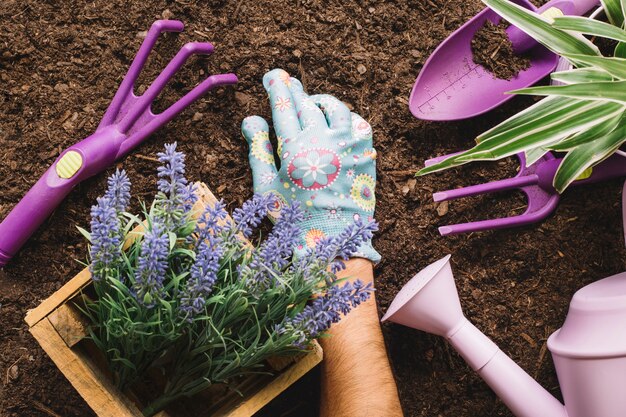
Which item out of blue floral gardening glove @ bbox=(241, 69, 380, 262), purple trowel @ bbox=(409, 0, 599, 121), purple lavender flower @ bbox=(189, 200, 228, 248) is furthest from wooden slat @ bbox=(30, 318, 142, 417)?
purple trowel @ bbox=(409, 0, 599, 121)

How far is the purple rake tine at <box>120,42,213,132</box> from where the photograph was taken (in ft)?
4.06

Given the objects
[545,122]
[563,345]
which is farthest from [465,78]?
[563,345]

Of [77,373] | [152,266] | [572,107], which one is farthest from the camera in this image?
[572,107]

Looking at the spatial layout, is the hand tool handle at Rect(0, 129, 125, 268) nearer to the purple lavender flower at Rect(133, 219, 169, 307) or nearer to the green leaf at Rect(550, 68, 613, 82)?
the purple lavender flower at Rect(133, 219, 169, 307)

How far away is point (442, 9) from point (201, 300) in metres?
0.91

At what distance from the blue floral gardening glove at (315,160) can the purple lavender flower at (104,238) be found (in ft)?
1.51

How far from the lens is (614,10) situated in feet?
3.79

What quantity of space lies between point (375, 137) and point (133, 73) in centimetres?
51

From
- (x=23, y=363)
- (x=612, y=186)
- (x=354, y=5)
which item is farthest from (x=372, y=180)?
(x=23, y=363)

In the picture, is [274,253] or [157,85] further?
[157,85]

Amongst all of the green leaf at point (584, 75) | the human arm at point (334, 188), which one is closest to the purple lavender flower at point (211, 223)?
the human arm at point (334, 188)

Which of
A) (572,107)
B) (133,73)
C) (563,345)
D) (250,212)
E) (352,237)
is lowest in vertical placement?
(563,345)

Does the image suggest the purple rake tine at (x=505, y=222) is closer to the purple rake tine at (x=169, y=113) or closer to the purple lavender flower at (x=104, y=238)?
the purple rake tine at (x=169, y=113)

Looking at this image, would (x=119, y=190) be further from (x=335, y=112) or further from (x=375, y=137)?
(x=375, y=137)
